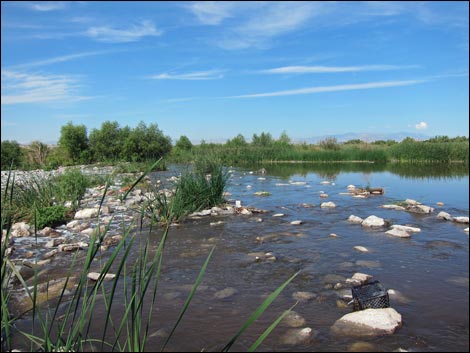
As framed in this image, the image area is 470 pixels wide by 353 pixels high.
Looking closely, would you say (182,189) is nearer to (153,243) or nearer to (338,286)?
(153,243)

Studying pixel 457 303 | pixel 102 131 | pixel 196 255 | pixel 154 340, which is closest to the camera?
pixel 154 340

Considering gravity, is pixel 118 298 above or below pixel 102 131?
below

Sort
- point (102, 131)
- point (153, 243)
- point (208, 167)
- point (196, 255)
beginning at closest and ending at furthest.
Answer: point (196, 255) < point (153, 243) < point (208, 167) < point (102, 131)

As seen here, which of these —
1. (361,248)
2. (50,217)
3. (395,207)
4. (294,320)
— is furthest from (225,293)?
(395,207)

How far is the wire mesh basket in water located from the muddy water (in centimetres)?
17

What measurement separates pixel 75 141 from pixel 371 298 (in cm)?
2794

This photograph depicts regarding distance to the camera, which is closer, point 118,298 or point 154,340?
point 154,340

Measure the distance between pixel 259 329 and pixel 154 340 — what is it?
3.21 feet

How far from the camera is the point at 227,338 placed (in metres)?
3.47

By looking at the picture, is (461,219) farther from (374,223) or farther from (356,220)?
(356,220)

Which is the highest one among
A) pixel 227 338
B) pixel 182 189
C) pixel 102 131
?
pixel 102 131

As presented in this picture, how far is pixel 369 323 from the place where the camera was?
3520 millimetres

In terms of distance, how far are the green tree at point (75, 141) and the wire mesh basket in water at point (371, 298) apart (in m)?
26.7

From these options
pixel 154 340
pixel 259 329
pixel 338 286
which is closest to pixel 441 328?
pixel 338 286
